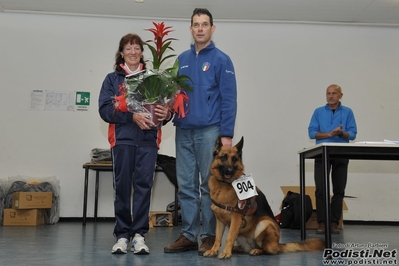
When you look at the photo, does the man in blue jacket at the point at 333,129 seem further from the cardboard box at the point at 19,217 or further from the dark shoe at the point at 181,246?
the cardboard box at the point at 19,217

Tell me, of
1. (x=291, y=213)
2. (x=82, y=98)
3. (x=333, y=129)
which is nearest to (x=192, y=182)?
(x=333, y=129)

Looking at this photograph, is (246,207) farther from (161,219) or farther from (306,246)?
(161,219)

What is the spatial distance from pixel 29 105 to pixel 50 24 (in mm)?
1312

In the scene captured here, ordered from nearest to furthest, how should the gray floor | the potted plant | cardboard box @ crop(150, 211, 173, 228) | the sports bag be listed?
the gray floor
the potted plant
the sports bag
cardboard box @ crop(150, 211, 173, 228)

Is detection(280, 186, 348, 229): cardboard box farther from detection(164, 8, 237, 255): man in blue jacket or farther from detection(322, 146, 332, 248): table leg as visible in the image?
detection(164, 8, 237, 255): man in blue jacket

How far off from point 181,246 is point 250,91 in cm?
423

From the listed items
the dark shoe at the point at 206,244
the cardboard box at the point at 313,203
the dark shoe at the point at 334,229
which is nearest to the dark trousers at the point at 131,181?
the dark shoe at the point at 206,244

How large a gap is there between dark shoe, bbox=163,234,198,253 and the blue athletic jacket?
0.86 meters

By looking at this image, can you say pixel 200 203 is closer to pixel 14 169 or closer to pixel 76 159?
pixel 76 159

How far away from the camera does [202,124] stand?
335 centimetres

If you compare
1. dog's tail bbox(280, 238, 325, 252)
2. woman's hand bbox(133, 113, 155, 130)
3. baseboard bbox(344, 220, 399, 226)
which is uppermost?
woman's hand bbox(133, 113, 155, 130)

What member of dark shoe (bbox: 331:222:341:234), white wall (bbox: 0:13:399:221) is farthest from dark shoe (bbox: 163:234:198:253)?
white wall (bbox: 0:13:399:221)

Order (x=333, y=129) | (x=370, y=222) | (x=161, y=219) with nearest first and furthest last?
1. (x=333, y=129)
2. (x=161, y=219)
3. (x=370, y=222)

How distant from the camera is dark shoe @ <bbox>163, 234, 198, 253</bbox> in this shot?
3385 mm
